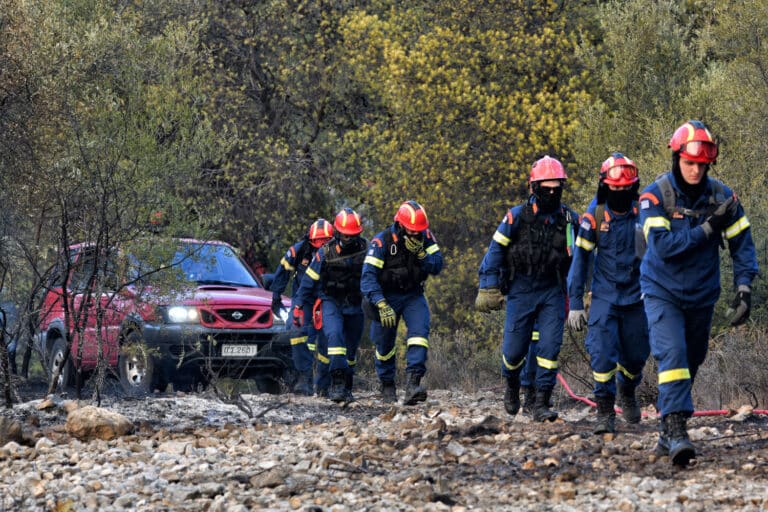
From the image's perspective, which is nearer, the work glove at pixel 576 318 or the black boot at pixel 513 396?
the work glove at pixel 576 318

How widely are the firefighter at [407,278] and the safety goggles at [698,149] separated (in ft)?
14.6

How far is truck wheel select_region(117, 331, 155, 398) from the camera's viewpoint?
42.9 feet

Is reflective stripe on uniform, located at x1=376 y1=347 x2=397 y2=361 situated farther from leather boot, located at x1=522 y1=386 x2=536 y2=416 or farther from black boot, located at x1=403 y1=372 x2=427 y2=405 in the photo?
leather boot, located at x1=522 y1=386 x2=536 y2=416

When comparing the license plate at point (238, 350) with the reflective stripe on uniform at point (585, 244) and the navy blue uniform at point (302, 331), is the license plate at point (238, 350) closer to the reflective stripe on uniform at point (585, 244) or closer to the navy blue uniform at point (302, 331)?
the navy blue uniform at point (302, 331)

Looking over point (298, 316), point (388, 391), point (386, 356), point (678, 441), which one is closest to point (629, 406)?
point (678, 441)

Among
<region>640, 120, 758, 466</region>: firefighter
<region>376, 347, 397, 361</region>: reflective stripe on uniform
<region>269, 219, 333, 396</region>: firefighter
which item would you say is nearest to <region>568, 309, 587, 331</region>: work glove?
<region>640, 120, 758, 466</region>: firefighter

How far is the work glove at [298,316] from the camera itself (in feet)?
43.2

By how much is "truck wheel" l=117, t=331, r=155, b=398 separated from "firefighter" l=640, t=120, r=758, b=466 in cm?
674

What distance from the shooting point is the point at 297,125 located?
24547 mm

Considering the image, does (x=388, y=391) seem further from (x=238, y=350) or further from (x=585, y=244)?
(x=585, y=244)

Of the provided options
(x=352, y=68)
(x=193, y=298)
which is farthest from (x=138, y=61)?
(x=352, y=68)

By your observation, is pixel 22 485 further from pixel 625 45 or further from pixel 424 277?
pixel 625 45

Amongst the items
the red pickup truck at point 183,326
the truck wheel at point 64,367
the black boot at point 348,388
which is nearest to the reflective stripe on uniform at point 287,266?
the red pickup truck at point 183,326

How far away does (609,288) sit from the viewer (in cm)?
913
